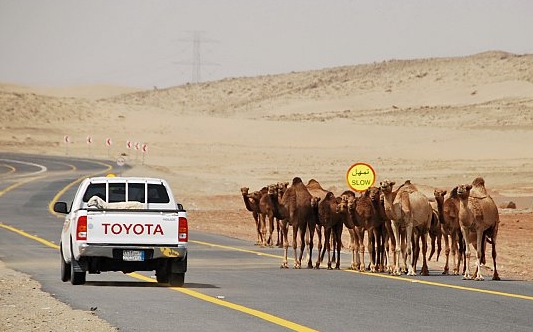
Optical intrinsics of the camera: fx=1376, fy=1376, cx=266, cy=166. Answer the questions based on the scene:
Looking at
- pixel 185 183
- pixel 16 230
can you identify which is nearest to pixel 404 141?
pixel 185 183

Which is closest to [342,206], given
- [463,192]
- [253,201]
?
[463,192]

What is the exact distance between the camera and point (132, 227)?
20766 millimetres

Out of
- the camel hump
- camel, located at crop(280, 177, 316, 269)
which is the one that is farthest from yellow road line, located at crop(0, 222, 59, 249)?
the camel hump

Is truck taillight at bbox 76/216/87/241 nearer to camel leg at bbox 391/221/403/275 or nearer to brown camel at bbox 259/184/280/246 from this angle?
camel leg at bbox 391/221/403/275

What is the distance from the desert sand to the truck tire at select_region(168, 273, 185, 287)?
17642 millimetres

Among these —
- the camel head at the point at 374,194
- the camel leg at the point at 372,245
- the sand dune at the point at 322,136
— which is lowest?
the camel leg at the point at 372,245

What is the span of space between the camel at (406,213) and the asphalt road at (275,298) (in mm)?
618

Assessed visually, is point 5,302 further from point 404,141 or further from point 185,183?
point 404,141

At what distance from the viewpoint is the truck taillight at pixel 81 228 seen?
20.7m

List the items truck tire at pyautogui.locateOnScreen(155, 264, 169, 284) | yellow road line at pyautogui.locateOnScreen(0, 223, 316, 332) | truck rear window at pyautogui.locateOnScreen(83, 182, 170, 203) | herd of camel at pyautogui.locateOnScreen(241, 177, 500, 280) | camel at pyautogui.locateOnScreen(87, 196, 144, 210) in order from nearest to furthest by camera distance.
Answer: yellow road line at pyautogui.locateOnScreen(0, 223, 316, 332) < camel at pyautogui.locateOnScreen(87, 196, 144, 210) < truck tire at pyautogui.locateOnScreen(155, 264, 169, 284) < truck rear window at pyautogui.locateOnScreen(83, 182, 170, 203) < herd of camel at pyautogui.locateOnScreen(241, 177, 500, 280)

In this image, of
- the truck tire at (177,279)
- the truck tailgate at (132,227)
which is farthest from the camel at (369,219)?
the truck tailgate at (132,227)

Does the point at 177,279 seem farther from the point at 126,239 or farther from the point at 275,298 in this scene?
the point at 275,298

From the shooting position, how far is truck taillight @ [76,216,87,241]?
20719 mm

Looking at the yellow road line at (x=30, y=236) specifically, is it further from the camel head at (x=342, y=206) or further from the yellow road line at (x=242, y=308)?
the camel head at (x=342, y=206)
